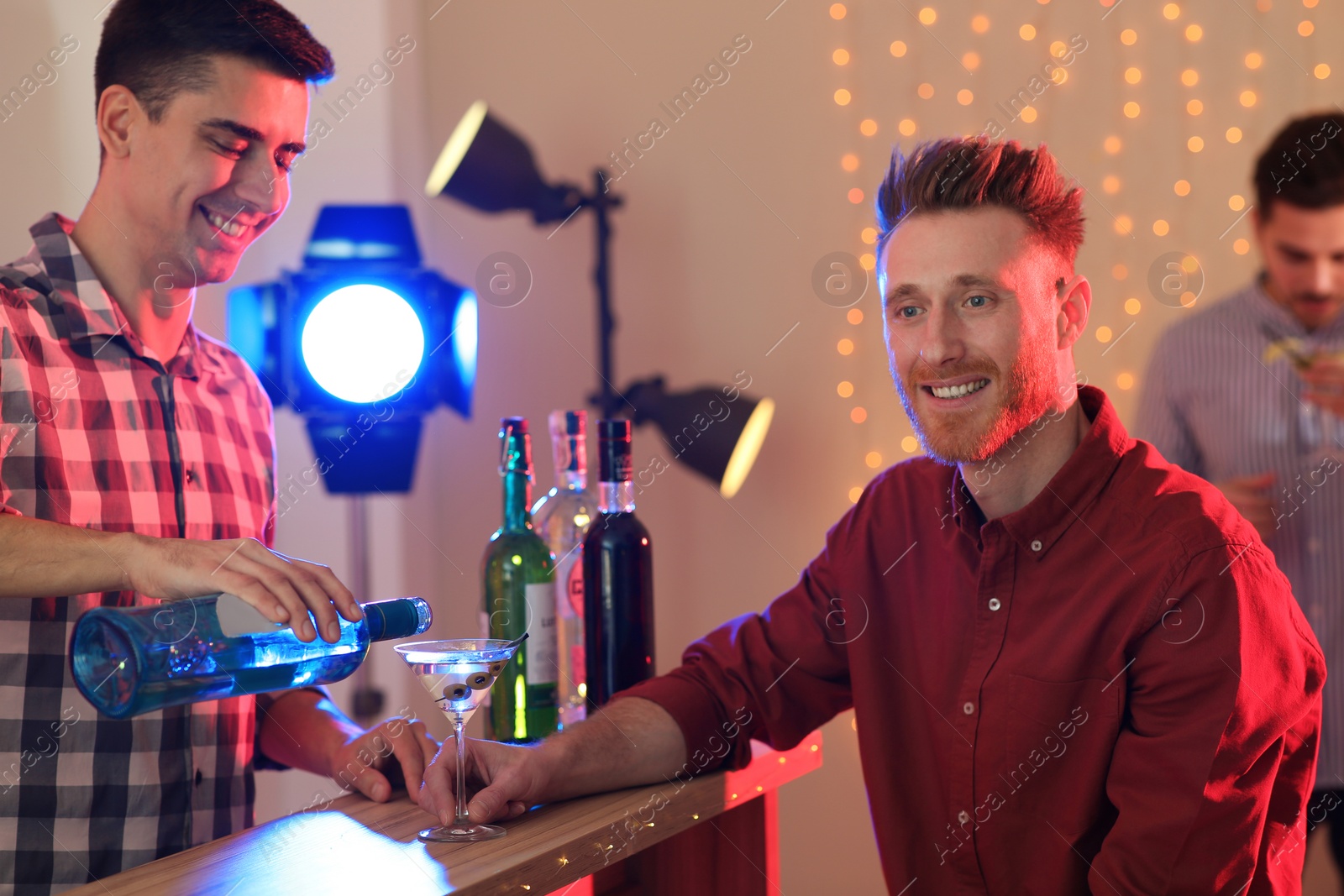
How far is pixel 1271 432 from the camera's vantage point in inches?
78.4

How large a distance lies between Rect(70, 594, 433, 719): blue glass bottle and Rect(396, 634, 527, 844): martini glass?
0.03 metres

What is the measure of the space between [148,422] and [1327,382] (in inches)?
76.4

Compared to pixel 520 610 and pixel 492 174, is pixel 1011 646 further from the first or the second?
pixel 492 174

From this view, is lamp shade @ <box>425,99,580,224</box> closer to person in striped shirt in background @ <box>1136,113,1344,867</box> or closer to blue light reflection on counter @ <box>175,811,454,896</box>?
person in striped shirt in background @ <box>1136,113,1344,867</box>

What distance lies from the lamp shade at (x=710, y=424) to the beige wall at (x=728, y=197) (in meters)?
0.14

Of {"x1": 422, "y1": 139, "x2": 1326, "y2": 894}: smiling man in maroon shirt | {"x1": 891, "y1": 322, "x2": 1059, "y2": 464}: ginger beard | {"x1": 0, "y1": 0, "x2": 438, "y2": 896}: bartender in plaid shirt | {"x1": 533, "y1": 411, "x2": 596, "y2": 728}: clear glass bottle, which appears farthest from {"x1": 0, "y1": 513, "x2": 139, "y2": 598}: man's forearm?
{"x1": 891, "y1": 322, "x2": 1059, "y2": 464}: ginger beard

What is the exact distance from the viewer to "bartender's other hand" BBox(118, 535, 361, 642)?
2.97 feet

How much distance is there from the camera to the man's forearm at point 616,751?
1124mm

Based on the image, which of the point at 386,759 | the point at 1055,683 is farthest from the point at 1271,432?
the point at 386,759

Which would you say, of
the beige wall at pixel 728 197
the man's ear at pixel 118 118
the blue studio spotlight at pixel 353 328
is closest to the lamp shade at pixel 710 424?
the beige wall at pixel 728 197

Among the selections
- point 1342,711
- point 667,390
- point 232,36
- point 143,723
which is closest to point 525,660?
point 143,723

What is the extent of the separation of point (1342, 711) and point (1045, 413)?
114cm

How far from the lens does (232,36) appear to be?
4.34 ft

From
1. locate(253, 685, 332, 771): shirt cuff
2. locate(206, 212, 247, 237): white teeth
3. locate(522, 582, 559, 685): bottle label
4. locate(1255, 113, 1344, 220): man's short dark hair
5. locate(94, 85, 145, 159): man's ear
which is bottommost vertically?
locate(253, 685, 332, 771): shirt cuff
